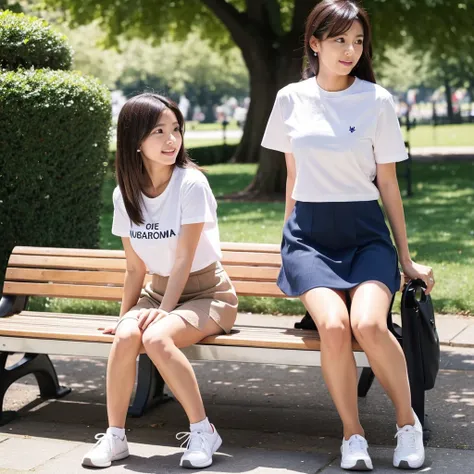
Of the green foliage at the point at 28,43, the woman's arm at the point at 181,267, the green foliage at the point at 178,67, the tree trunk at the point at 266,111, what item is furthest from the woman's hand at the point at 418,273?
the green foliage at the point at 178,67

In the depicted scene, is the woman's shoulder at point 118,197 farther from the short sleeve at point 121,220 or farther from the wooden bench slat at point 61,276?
the wooden bench slat at point 61,276

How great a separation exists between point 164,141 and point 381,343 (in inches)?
54.3

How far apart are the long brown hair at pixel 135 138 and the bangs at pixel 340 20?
0.82 metres

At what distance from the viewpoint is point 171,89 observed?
82.6m

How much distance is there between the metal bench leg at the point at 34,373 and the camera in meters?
5.28

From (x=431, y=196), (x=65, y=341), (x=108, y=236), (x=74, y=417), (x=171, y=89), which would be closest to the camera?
(x=65, y=341)

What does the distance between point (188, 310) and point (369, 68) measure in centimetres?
137

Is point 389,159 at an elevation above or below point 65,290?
above

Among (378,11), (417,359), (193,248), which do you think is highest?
(378,11)

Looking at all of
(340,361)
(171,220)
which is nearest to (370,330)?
(340,361)

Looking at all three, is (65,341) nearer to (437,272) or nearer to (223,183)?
(437,272)

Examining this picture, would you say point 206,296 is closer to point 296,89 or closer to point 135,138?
point 135,138

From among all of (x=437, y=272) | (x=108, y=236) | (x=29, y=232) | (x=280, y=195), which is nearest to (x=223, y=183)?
(x=280, y=195)

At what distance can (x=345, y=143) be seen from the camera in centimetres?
445
